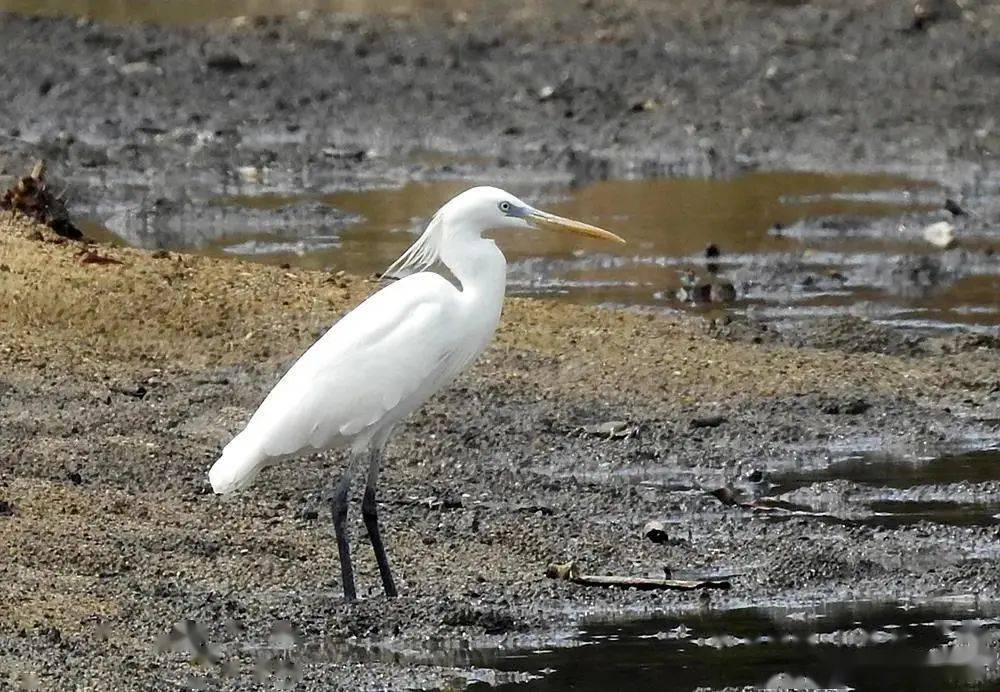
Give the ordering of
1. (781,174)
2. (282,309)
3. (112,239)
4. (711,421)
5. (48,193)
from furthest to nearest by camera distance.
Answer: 1. (781,174)
2. (112,239)
3. (48,193)
4. (282,309)
5. (711,421)

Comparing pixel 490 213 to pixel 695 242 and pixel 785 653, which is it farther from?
pixel 695 242

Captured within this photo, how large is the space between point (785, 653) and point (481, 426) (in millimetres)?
3259

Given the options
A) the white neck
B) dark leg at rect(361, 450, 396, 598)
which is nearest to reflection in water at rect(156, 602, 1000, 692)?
dark leg at rect(361, 450, 396, 598)

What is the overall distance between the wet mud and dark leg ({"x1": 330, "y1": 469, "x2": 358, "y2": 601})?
63 millimetres

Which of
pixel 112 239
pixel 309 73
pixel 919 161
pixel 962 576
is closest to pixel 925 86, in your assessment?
pixel 919 161

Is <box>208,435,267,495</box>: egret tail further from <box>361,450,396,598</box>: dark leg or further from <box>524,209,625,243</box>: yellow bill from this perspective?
<box>524,209,625,243</box>: yellow bill

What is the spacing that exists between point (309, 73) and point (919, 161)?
7052 millimetres

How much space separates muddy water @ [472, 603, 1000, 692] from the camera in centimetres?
627

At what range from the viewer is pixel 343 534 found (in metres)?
7.29

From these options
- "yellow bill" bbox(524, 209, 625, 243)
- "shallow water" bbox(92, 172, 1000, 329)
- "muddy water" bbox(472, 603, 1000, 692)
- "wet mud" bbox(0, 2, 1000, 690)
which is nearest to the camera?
"muddy water" bbox(472, 603, 1000, 692)

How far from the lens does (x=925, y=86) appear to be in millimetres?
20391

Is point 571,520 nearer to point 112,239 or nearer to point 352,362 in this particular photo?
point 352,362

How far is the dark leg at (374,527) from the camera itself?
7.28 metres

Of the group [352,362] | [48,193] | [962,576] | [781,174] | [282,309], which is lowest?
[962,576]
